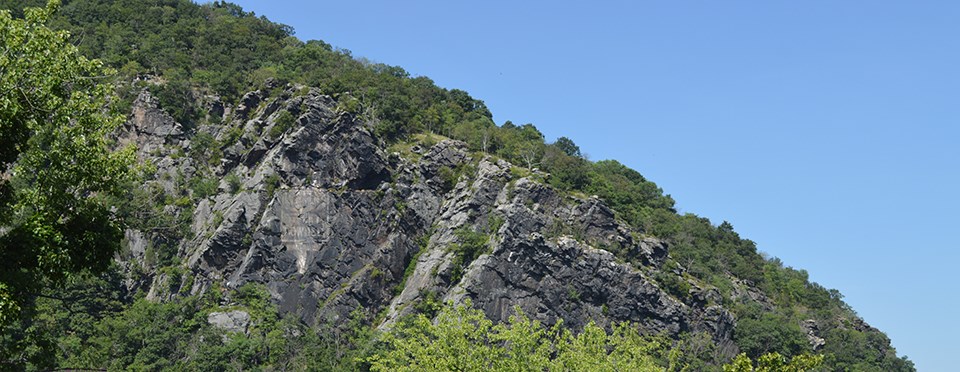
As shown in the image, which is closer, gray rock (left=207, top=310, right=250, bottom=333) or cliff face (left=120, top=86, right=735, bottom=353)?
gray rock (left=207, top=310, right=250, bottom=333)

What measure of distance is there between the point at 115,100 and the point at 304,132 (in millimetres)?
93912

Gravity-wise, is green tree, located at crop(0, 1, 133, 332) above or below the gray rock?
above

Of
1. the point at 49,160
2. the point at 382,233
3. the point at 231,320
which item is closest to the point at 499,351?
the point at 49,160

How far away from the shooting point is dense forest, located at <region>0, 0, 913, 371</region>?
294 feet

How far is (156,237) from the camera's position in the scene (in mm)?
105688

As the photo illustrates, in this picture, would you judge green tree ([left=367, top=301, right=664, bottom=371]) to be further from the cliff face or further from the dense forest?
the cliff face

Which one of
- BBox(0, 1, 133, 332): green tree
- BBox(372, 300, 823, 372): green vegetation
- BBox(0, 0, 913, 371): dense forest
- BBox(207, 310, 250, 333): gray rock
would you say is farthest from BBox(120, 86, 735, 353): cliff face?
BBox(0, 1, 133, 332): green tree

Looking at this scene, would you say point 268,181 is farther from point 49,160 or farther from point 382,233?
point 49,160

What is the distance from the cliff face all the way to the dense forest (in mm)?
1768

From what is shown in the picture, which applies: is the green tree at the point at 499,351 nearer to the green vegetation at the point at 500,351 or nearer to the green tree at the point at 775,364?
the green vegetation at the point at 500,351

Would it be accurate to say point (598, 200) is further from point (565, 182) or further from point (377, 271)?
point (377, 271)

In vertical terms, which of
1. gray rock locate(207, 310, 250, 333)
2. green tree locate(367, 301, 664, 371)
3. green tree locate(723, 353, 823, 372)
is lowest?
gray rock locate(207, 310, 250, 333)

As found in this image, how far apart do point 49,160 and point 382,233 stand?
92.0m

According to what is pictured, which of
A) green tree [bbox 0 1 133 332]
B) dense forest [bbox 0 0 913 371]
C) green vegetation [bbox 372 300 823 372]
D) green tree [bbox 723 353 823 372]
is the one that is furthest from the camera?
dense forest [bbox 0 0 913 371]
